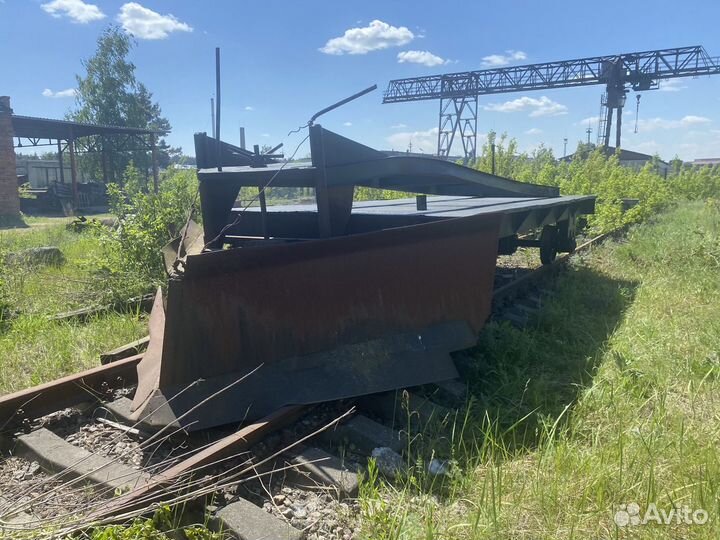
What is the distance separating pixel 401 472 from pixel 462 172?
2.77m

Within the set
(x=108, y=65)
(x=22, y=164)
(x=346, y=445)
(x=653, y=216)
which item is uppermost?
(x=108, y=65)

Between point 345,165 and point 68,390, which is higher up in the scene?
point 345,165

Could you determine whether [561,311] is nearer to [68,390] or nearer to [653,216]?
[68,390]

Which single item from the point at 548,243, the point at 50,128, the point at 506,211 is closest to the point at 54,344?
the point at 506,211

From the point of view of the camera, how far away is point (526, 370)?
3684 mm

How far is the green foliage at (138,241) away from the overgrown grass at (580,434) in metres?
3.91

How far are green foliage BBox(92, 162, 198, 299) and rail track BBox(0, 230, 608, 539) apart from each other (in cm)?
259

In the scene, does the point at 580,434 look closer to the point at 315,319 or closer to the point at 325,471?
the point at 325,471

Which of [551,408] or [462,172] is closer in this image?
[551,408]

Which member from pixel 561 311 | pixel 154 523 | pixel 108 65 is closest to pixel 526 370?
pixel 561 311

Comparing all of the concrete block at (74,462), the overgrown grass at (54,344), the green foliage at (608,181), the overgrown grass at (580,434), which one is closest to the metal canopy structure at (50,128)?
the green foliage at (608,181)

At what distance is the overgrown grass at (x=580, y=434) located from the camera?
6.72 ft

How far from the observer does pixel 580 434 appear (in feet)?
9.00

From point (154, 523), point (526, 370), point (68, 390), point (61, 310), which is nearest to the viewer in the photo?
point (154, 523)
